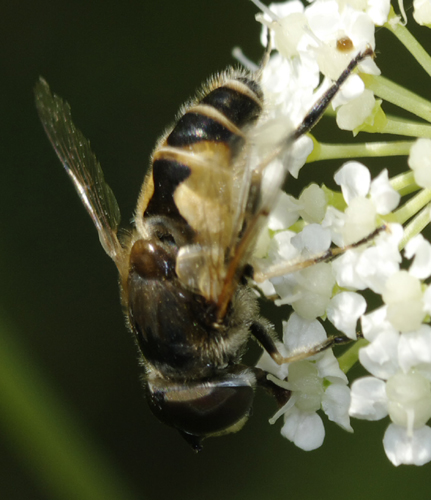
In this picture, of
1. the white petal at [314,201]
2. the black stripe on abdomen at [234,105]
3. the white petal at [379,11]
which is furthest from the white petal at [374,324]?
the white petal at [379,11]

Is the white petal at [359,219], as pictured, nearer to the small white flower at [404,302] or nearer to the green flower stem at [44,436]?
the small white flower at [404,302]

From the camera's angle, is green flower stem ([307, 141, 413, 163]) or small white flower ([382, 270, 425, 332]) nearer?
small white flower ([382, 270, 425, 332])

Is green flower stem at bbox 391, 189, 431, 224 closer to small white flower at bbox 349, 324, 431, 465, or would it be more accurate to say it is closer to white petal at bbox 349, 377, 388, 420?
small white flower at bbox 349, 324, 431, 465

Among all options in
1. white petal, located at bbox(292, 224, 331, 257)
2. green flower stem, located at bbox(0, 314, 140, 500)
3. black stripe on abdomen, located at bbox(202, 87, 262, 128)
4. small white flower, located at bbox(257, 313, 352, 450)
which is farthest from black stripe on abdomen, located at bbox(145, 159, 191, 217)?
green flower stem, located at bbox(0, 314, 140, 500)

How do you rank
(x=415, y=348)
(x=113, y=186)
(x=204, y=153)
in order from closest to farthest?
1. (x=415, y=348)
2. (x=204, y=153)
3. (x=113, y=186)

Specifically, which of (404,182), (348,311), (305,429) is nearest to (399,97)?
(404,182)

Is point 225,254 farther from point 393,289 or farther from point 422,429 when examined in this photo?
point 422,429

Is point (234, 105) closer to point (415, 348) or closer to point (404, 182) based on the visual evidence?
point (404, 182)

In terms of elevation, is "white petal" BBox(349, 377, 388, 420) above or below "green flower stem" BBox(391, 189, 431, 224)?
below
